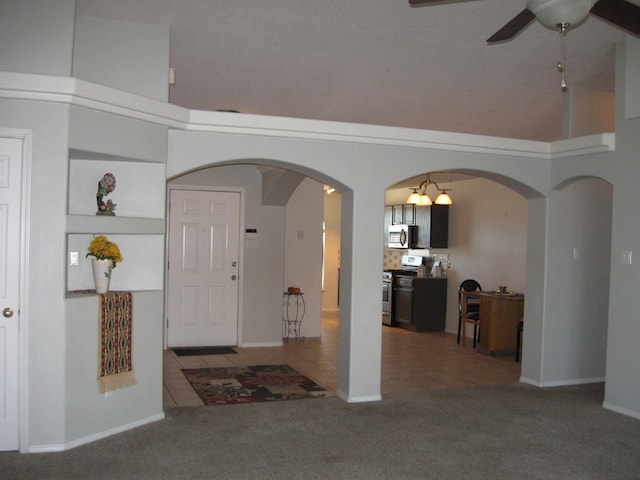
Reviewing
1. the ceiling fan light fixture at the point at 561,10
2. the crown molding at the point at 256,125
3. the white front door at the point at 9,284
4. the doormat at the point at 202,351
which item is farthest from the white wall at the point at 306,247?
the ceiling fan light fixture at the point at 561,10

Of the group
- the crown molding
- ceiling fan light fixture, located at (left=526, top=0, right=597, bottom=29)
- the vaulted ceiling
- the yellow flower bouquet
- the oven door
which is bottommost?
the oven door

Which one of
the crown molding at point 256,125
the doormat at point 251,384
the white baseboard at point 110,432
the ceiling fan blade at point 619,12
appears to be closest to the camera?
the ceiling fan blade at point 619,12

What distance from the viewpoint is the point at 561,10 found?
273cm

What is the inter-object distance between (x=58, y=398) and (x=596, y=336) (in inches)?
194

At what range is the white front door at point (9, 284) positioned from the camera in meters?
3.81

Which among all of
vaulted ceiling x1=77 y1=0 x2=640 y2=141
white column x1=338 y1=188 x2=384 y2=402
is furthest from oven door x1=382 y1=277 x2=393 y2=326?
white column x1=338 y1=188 x2=384 y2=402

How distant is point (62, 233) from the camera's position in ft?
12.8

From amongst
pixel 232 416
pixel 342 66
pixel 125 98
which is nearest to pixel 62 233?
pixel 125 98

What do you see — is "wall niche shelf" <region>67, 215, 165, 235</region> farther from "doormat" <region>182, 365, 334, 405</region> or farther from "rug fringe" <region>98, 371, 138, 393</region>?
"doormat" <region>182, 365, 334, 405</region>

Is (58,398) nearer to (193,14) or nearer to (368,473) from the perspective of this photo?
(368,473)

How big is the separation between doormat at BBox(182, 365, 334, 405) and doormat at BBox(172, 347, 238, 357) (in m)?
0.86

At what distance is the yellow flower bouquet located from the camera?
4.22 meters

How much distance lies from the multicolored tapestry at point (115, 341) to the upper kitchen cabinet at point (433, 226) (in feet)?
19.8

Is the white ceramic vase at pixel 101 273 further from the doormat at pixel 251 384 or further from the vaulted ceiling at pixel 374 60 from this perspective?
the vaulted ceiling at pixel 374 60
